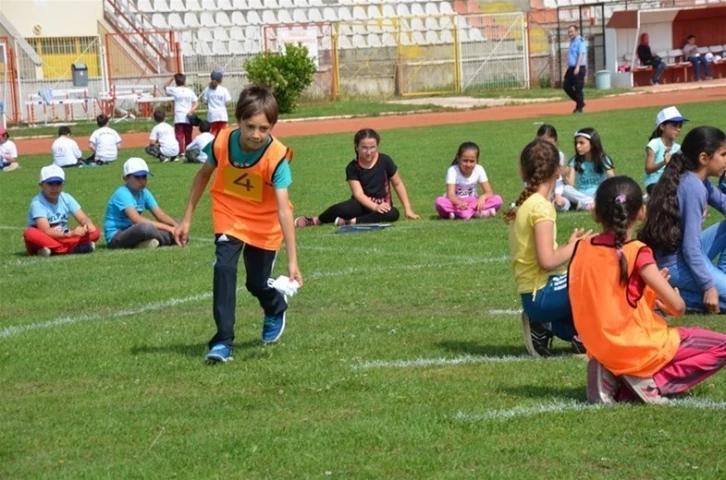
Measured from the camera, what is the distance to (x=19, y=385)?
26.2ft

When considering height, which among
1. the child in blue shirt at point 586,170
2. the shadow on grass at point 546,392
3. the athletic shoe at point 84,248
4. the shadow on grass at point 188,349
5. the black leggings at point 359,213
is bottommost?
the shadow on grass at point 546,392

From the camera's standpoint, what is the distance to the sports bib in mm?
8430

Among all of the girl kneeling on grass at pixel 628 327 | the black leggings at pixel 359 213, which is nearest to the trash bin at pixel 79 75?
the black leggings at pixel 359 213

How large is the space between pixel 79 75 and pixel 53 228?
30166mm

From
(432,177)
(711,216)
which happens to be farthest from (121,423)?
(432,177)

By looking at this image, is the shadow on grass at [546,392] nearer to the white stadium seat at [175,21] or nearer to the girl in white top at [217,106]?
the girl in white top at [217,106]

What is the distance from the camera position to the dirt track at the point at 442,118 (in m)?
33.8

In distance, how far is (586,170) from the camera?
15719 millimetres

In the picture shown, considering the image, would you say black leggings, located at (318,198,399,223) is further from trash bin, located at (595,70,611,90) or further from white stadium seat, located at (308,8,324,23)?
white stadium seat, located at (308,8,324,23)

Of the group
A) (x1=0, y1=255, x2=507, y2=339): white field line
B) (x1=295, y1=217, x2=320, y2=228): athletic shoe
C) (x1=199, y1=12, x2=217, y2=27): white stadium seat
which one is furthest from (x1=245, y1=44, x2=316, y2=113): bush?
(x1=0, y1=255, x2=507, y2=339): white field line

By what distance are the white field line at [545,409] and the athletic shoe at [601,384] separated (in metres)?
0.05

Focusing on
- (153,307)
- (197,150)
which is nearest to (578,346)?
(153,307)

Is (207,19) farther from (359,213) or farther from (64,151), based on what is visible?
(359,213)

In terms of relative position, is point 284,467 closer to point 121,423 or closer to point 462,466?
point 462,466
